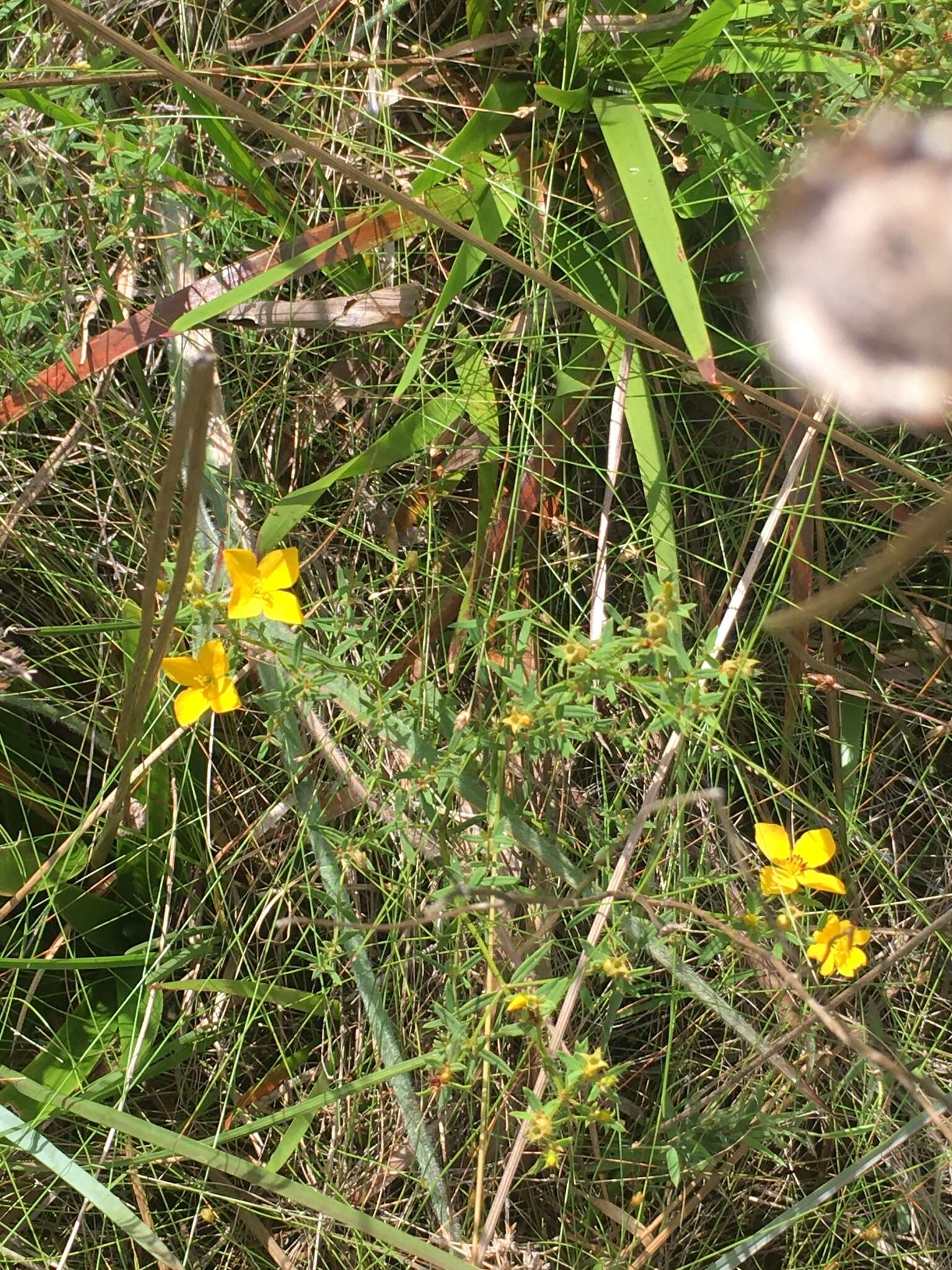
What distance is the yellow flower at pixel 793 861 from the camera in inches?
48.2

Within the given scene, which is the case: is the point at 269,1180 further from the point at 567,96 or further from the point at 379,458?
the point at 567,96

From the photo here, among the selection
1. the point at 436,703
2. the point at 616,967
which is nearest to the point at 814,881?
the point at 616,967

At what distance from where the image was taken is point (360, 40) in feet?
5.25

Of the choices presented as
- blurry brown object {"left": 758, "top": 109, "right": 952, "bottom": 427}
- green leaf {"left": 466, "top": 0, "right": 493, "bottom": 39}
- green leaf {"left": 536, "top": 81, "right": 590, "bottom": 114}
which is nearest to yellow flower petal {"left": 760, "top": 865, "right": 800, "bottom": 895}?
blurry brown object {"left": 758, "top": 109, "right": 952, "bottom": 427}

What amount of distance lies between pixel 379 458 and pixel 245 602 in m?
0.43

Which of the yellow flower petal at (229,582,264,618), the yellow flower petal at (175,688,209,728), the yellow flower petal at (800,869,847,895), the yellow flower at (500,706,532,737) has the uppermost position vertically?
the yellow flower petal at (229,582,264,618)

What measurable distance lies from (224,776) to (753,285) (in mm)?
1093

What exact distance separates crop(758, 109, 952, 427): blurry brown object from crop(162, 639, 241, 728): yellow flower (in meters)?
0.67

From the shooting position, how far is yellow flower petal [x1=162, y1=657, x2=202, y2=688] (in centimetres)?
113

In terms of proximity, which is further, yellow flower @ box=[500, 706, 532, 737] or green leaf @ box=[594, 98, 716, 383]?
green leaf @ box=[594, 98, 716, 383]

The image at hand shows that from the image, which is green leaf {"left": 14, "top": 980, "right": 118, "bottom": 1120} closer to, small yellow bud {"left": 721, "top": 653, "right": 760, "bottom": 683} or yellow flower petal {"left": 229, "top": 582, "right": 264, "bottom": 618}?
yellow flower petal {"left": 229, "top": 582, "right": 264, "bottom": 618}

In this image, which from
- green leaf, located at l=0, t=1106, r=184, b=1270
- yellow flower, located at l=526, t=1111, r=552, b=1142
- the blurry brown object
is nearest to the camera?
the blurry brown object

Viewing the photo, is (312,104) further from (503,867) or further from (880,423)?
(503,867)

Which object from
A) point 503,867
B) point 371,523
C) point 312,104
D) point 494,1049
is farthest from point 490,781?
point 312,104
